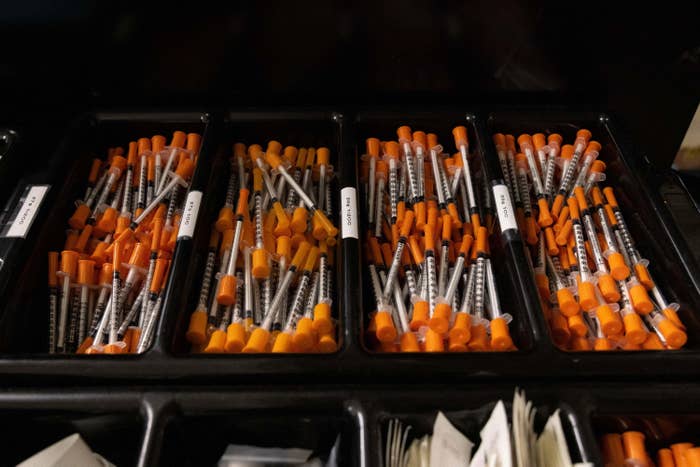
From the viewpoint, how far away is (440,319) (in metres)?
1.13

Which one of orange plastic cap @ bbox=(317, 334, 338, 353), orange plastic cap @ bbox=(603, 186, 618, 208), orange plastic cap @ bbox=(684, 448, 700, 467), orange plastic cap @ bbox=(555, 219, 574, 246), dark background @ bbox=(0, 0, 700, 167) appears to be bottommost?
orange plastic cap @ bbox=(684, 448, 700, 467)

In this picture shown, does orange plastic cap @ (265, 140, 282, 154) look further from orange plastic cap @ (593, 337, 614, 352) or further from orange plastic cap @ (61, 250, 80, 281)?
orange plastic cap @ (593, 337, 614, 352)

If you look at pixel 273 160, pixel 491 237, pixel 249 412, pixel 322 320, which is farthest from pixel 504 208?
pixel 249 412

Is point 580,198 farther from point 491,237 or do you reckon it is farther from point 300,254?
point 300,254

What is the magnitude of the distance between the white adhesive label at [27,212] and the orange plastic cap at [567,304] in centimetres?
119

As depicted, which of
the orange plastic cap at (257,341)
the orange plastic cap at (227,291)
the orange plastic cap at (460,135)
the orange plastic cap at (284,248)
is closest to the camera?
the orange plastic cap at (257,341)

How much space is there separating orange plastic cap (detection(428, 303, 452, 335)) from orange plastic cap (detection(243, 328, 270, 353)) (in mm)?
337

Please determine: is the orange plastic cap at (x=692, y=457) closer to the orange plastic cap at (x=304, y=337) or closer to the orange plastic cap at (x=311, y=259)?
the orange plastic cap at (x=304, y=337)

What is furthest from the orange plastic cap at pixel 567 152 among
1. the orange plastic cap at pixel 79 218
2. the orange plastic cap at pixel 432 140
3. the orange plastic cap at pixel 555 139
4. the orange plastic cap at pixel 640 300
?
the orange plastic cap at pixel 79 218

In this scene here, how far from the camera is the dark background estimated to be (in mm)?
1434

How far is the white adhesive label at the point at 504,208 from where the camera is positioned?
1.28 m

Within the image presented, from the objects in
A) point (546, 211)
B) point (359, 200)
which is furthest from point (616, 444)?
point (359, 200)

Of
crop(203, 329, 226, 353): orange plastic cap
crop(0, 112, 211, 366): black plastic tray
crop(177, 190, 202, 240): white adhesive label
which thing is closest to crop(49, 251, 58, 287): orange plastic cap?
crop(0, 112, 211, 366): black plastic tray

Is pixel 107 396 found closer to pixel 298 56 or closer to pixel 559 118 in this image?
pixel 298 56
